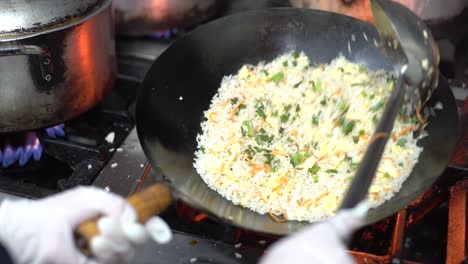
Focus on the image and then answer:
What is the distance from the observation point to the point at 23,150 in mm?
1742

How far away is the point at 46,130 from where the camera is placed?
1.80m

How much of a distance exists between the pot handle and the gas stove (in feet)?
0.81

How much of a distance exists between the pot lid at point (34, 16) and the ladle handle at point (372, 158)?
0.91 m

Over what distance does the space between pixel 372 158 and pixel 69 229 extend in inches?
25.1

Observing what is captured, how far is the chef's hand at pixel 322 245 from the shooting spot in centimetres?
90

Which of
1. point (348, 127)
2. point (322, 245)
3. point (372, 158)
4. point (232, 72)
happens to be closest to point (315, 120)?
point (348, 127)

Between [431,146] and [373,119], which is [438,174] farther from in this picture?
[373,119]

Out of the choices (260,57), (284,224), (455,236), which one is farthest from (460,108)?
(284,224)

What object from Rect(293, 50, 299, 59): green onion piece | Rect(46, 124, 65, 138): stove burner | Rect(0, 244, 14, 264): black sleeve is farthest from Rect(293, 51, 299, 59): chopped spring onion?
Rect(0, 244, 14, 264): black sleeve

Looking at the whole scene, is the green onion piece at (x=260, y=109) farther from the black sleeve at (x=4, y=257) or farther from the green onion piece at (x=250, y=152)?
the black sleeve at (x=4, y=257)

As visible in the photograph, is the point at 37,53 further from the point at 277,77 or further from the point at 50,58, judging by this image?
the point at 277,77

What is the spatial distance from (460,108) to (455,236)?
542mm

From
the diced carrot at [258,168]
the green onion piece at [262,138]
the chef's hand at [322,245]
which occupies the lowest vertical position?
the diced carrot at [258,168]

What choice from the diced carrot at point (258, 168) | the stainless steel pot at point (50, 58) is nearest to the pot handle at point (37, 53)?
the stainless steel pot at point (50, 58)
